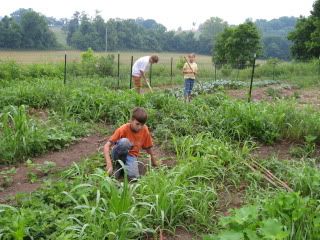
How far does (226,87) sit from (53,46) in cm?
2885

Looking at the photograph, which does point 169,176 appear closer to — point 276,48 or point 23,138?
point 23,138

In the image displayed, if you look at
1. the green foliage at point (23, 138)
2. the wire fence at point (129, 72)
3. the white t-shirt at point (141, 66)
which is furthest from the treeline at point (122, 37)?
the green foliage at point (23, 138)

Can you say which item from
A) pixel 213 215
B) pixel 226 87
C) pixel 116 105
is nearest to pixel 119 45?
pixel 226 87

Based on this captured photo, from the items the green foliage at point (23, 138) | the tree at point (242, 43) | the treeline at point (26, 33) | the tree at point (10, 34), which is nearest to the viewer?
the green foliage at point (23, 138)

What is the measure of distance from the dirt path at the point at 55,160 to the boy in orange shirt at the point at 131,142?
0.74 metres

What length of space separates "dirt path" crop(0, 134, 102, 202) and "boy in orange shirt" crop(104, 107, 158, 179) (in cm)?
74

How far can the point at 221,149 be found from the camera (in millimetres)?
4828

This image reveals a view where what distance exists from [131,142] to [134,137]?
0.07 meters

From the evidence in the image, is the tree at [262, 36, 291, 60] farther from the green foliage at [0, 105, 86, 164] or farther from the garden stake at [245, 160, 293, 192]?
the green foliage at [0, 105, 86, 164]

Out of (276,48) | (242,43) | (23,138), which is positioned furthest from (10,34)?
(276,48)

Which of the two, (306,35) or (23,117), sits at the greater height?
(306,35)

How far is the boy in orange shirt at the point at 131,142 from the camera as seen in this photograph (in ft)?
13.2

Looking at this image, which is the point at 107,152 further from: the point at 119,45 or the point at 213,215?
the point at 119,45

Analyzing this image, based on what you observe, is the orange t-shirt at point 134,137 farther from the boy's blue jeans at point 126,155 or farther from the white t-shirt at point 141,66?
the white t-shirt at point 141,66
